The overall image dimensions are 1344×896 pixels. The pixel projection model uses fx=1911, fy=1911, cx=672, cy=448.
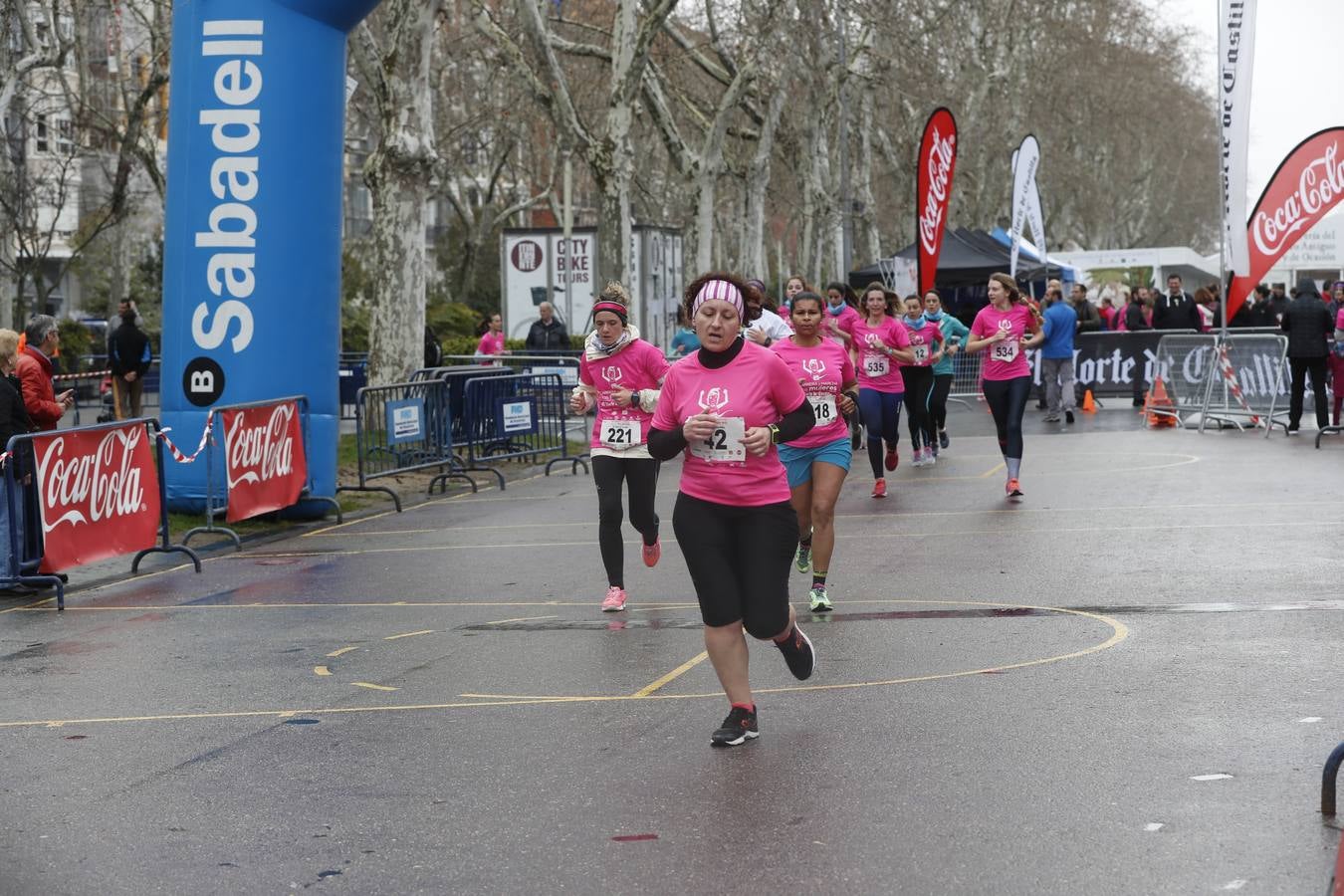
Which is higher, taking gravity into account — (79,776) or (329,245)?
(329,245)

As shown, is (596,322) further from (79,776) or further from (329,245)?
(329,245)

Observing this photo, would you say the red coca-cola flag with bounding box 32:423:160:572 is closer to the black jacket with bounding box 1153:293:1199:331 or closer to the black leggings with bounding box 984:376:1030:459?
the black leggings with bounding box 984:376:1030:459

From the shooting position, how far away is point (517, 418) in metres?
21.9

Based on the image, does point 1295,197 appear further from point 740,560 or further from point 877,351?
point 740,560

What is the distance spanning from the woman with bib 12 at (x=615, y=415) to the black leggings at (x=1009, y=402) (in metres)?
5.49

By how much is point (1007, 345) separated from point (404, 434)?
6387 mm

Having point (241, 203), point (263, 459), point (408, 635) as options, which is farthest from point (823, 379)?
point (241, 203)

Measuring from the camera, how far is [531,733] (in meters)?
7.47

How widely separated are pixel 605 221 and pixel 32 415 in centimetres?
1552

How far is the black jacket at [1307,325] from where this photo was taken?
71.2 feet

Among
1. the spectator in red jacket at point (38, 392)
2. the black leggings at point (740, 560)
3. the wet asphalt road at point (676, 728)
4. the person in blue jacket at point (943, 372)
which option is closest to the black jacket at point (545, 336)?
the person in blue jacket at point (943, 372)

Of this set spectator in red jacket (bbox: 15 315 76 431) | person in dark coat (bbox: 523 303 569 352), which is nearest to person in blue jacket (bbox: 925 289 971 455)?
person in dark coat (bbox: 523 303 569 352)

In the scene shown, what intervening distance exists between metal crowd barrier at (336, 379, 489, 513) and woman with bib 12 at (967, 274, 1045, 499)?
5589mm

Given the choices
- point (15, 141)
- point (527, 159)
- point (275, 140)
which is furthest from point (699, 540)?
point (527, 159)
